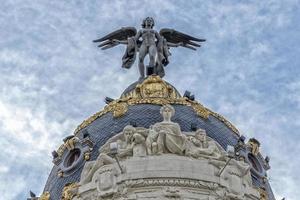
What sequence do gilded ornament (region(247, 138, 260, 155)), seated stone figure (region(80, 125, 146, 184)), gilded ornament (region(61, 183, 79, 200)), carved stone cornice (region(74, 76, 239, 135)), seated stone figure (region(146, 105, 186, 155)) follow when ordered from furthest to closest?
carved stone cornice (region(74, 76, 239, 135))
gilded ornament (region(247, 138, 260, 155))
gilded ornament (region(61, 183, 79, 200))
seated stone figure (region(80, 125, 146, 184))
seated stone figure (region(146, 105, 186, 155))

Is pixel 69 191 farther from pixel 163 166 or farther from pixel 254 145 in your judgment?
pixel 254 145

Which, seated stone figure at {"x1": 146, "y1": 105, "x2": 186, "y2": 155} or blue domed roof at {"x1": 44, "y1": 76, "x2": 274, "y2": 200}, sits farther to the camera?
blue domed roof at {"x1": 44, "y1": 76, "x2": 274, "y2": 200}

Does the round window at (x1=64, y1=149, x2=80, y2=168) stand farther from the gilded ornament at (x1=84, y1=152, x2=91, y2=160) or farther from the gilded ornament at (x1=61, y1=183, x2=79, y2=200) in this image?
the gilded ornament at (x1=61, y1=183, x2=79, y2=200)

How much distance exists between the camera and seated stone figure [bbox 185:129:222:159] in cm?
3111

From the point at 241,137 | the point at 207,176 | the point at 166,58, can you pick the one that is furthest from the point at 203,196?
→ the point at 166,58

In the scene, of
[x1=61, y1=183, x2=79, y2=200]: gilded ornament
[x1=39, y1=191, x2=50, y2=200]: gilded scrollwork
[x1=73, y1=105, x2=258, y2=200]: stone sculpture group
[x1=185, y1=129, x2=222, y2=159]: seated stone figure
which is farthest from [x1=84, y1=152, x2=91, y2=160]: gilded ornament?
[x1=185, y1=129, x2=222, y2=159]: seated stone figure

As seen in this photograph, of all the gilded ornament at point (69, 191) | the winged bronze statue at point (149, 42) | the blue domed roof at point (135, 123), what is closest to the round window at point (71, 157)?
the blue domed roof at point (135, 123)

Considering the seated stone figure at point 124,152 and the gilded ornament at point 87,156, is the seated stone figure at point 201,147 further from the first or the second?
the gilded ornament at point 87,156

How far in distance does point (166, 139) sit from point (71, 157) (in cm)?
469

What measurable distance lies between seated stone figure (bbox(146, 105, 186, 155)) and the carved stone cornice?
3.06 metres

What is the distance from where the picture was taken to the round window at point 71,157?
1324 inches

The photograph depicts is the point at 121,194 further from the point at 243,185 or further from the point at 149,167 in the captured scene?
the point at 243,185

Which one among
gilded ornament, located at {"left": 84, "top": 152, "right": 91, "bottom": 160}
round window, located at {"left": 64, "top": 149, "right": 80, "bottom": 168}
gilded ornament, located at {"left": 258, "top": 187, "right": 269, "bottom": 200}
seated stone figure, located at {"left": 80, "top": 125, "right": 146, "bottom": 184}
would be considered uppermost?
round window, located at {"left": 64, "top": 149, "right": 80, "bottom": 168}

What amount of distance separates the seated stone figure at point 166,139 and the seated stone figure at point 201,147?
0.35m
